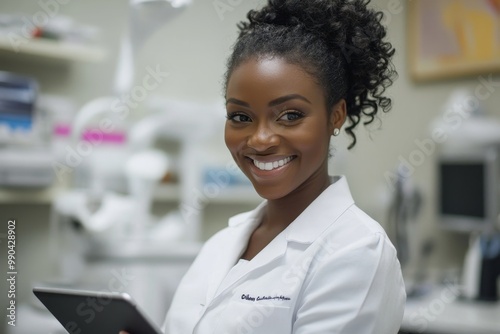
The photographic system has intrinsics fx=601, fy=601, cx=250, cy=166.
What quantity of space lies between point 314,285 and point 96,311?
0.33 m

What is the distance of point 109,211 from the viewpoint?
2016 mm

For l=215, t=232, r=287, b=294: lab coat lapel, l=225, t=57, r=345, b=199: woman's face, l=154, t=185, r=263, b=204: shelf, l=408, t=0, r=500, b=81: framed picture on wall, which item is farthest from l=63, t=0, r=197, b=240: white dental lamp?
l=408, t=0, r=500, b=81: framed picture on wall

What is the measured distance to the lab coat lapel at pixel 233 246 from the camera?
1.02m

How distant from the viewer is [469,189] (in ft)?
9.36

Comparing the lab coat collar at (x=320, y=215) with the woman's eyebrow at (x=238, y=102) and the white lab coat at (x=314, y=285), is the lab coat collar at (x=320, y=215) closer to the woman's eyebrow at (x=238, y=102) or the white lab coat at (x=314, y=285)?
the white lab coat at (x=314, y=285)

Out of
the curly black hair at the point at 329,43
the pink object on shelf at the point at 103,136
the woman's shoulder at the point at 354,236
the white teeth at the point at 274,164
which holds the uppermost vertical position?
the curly black hair at the point at 329,43

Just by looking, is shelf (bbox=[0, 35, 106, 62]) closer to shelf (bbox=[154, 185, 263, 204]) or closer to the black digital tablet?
shelf (bbox=[154, 185, 263, 204])

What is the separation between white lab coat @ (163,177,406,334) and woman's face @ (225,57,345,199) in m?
0.08

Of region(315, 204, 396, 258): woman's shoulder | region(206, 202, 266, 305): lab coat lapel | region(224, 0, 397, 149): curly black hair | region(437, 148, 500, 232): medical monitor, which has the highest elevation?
region(224, 0, 397, 149): curly black hair

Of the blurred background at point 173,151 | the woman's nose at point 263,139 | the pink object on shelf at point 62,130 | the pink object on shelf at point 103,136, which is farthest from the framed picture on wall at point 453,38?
the woman's nose at point 263,139

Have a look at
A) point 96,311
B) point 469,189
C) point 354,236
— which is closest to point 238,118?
point 354,236

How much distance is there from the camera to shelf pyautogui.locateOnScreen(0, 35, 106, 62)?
2.15 metres

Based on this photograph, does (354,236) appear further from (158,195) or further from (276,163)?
(158,195)

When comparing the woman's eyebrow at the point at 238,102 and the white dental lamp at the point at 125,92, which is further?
the white dental lamp at the point at 125,92
